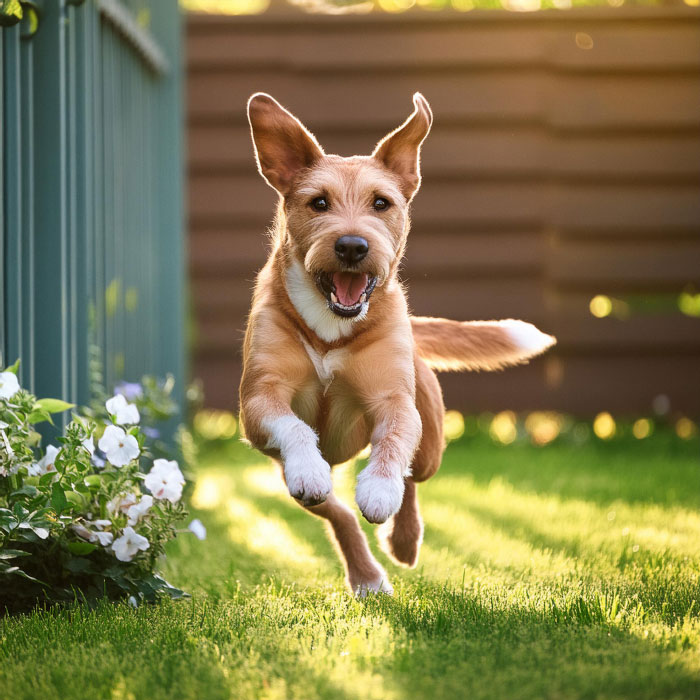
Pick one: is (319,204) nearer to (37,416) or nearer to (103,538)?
(37,416)

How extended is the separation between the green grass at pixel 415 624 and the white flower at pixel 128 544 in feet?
0.47

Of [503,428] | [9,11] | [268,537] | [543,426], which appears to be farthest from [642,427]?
[9,11]

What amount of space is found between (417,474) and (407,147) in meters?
1.02

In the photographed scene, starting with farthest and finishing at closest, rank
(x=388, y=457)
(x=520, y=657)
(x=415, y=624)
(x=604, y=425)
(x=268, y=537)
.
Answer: (x=604, y=425)
(x=268, y=537)
(x=388, y=457)
(x=415, y=624)
(x=520, y=657)

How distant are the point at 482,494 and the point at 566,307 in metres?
2.45

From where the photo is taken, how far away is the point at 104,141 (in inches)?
168

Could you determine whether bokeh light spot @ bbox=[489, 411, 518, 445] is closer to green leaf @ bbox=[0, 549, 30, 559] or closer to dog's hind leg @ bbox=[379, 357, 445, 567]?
dog's hind leg @ bbox=[379, 357, 445, 567]

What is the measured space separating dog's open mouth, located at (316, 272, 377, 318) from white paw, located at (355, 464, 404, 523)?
45 cm

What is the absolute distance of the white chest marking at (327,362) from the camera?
9.32 feet

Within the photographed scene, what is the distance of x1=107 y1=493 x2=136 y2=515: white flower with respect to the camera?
9.08 feet

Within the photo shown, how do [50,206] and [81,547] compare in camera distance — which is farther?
[50,206]

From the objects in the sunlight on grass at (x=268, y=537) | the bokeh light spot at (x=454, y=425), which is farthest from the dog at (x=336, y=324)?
the bokeh light spot at (x=454, y=425)

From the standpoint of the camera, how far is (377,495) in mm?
2480

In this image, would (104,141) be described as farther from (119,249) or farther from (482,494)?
(482,494)
